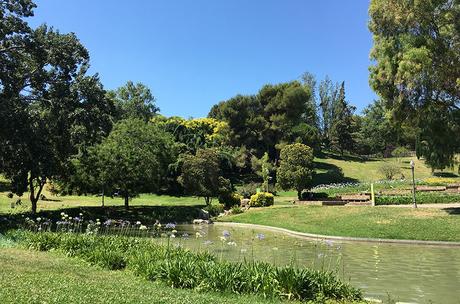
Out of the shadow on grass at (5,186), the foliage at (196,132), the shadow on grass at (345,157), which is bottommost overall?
the shadow on grass at (5,186)

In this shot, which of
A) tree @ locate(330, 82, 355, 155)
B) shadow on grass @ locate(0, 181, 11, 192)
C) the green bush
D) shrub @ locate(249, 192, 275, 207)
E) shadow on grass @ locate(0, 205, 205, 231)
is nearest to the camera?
the green bush

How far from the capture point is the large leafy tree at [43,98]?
2445 centimetres

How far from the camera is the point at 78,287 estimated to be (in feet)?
25.8

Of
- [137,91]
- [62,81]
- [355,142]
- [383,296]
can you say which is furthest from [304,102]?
[383,296]

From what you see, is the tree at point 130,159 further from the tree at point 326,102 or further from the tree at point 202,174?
the tree at point 326,102

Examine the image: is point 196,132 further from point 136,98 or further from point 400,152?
point 400,152

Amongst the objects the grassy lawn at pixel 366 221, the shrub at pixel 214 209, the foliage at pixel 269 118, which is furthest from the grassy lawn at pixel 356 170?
the grassy lawn at pixel 366 221

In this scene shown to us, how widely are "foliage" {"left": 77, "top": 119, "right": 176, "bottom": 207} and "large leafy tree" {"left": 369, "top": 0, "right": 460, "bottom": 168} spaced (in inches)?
716

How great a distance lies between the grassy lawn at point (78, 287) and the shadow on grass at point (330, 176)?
161 ft

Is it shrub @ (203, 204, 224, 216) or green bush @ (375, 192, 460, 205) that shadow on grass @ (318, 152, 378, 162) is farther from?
green bush @ (375, 192, 460, 205)

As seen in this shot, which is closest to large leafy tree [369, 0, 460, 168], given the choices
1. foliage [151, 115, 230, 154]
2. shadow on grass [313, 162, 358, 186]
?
foliage [151, 115, 230, 154]

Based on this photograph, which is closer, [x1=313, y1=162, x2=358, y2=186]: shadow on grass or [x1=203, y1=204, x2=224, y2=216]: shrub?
[x1=203, y1=204, x2=224, y2=216]: shrub

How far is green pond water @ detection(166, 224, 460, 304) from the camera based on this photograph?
10.7 meters

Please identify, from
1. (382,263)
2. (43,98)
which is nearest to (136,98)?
(43,98)
